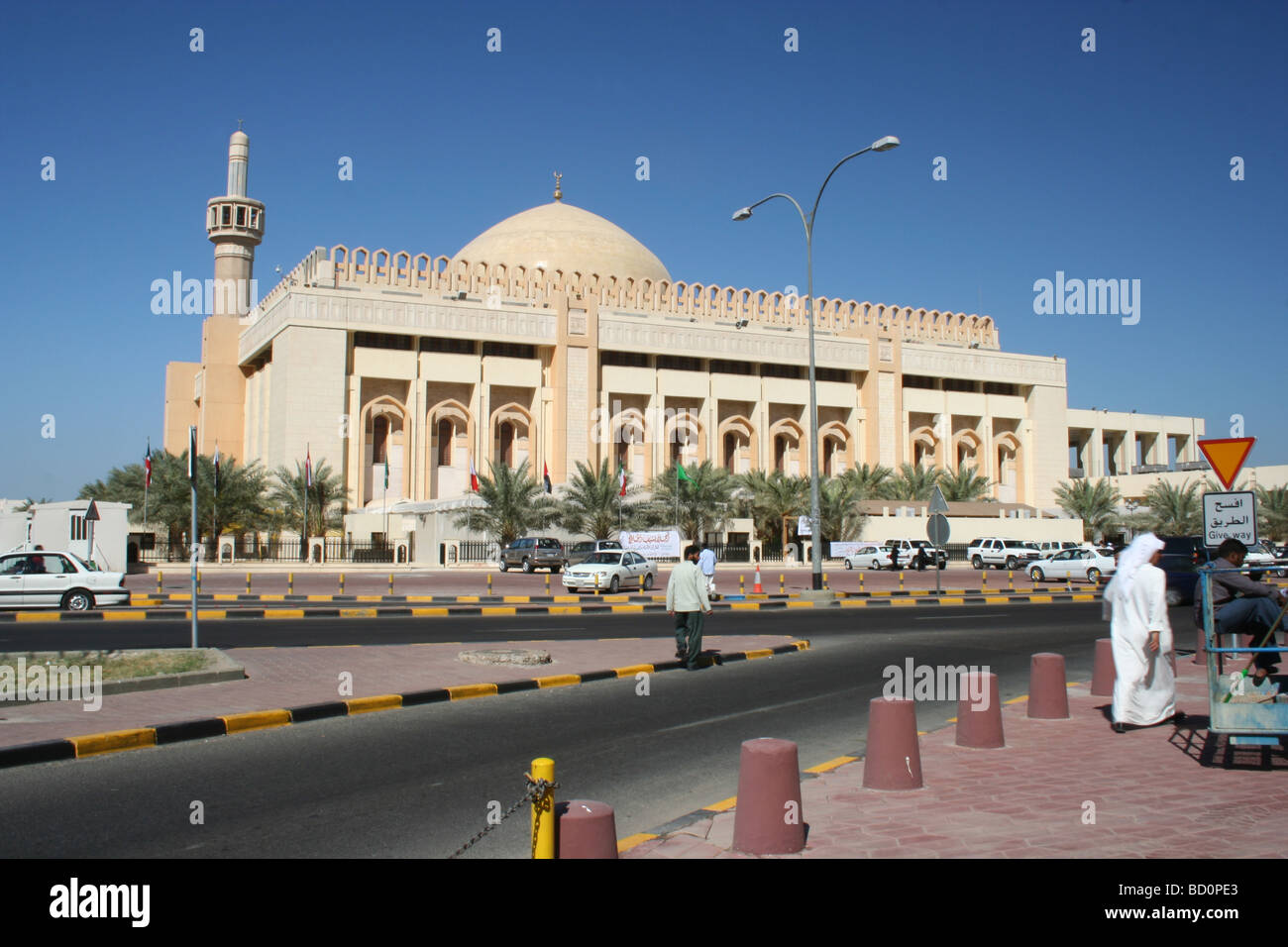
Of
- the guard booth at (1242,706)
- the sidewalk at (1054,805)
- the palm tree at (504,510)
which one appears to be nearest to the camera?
the sidewalk at (1054,805)

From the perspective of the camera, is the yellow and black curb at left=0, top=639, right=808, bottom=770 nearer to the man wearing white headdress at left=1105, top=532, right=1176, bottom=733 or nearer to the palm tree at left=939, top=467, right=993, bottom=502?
the man wearing white headdress at left=1105, top=532, right=1176, bottom=733

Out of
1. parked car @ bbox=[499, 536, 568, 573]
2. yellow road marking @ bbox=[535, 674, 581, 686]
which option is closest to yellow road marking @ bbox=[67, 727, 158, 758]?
yellow road marking @ bbox=[535, 674, 581, 686]

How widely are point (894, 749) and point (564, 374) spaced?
5276 centimetres

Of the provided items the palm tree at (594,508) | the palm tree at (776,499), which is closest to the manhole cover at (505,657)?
the palm tree at (594,508)

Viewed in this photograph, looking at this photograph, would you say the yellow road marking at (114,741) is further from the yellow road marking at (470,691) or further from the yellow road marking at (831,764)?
the yellow road marking at (831,764)

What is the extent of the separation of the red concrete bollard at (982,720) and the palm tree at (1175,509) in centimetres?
5554

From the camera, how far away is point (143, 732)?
8320 millimetres

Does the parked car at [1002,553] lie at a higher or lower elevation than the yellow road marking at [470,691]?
higher

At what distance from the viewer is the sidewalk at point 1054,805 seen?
5.44 m

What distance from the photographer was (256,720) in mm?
9102

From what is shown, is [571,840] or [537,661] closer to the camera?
[571,840]
